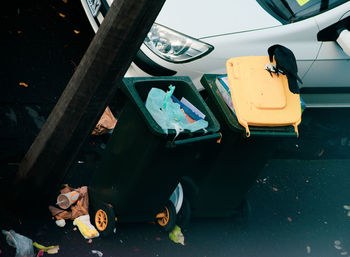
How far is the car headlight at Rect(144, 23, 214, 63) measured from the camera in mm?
4547

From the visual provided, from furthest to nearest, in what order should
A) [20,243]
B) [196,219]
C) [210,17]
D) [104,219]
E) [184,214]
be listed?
1. [210,17]
2. [196,219]
3. [184,214]
4. [104,219]
5. [20,243]

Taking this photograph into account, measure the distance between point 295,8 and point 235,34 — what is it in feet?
2.66

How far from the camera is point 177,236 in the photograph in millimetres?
4230

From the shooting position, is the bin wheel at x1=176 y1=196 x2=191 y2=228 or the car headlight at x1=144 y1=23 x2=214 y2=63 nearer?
the bin wheel at x1=176 y1=196 x2=191 y2=228

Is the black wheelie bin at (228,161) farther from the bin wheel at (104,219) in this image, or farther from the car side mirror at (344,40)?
the car side mirror at (344,40)

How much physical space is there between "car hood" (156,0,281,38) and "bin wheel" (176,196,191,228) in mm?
1558

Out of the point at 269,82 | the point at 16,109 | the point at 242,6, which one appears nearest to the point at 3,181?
the point at 16,109

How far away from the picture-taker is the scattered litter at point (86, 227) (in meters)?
3.94

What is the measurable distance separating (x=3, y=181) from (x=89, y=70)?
142 cm

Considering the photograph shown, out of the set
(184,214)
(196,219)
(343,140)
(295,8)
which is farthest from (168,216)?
(343,140)

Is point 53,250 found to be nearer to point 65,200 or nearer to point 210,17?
point 65,200

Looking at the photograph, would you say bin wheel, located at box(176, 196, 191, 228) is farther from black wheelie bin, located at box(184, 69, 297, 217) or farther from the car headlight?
the car headlight

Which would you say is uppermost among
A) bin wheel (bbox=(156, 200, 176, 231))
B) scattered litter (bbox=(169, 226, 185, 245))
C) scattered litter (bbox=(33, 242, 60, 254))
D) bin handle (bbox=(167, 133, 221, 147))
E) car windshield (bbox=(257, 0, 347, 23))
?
car windshield (bbox=(257, 0, 347, 23))

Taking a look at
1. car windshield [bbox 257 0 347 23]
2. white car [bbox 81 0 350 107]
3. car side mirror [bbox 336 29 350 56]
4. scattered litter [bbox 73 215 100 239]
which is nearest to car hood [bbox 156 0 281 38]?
white car [bbox 81 0 350 107]
